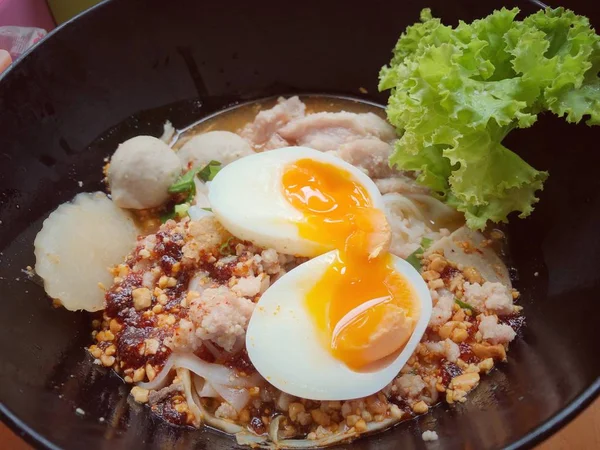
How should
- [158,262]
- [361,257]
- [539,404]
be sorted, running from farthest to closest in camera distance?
1. [158,262]
2. [361,257]
3. [539,404]

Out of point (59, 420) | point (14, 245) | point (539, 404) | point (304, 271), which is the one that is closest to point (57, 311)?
point (14, 245)

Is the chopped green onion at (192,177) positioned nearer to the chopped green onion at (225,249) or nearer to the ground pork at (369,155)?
the chopped green onion at (225,249)

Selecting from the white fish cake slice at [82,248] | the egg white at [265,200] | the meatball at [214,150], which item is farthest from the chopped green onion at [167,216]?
the egg white at [265,200]

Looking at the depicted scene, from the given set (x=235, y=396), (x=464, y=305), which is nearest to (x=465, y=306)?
(x=464, y=305)

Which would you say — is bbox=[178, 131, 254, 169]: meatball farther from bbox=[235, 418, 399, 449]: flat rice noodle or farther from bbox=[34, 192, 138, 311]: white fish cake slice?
bbox=[235, 418, 399, 449]: flat rice noodle

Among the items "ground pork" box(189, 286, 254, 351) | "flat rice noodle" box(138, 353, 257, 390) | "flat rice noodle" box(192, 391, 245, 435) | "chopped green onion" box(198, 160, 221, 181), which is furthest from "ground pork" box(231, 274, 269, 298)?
"chopped green onion" box(198, 160, 221, 181)

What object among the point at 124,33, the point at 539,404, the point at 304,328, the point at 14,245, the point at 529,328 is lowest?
the point at 529,328

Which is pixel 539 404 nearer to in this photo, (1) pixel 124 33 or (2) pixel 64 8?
(1) pixel 124 33
